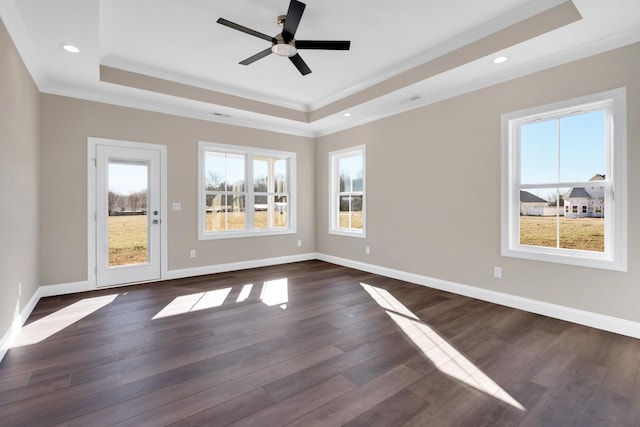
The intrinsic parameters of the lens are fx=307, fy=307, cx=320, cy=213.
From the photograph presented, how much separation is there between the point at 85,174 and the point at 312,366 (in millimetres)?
4101

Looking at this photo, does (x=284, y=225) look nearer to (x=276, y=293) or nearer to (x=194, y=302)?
(x=276, y=293)

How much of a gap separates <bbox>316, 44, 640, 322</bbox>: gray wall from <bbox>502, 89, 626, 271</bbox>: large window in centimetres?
9

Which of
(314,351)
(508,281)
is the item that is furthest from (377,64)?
(314,351)

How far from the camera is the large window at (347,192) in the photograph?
18.9 feet

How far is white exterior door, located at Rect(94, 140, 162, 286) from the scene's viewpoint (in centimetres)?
439

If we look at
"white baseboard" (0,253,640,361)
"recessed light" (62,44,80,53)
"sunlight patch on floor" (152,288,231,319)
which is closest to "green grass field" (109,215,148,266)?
"white baseboard" (0,253,640,361)

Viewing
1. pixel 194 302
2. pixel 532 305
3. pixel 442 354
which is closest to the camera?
pixel 442 354

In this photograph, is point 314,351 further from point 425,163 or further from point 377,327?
point 425,163

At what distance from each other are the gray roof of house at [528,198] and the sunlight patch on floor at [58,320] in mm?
5106

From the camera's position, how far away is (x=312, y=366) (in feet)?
7.56

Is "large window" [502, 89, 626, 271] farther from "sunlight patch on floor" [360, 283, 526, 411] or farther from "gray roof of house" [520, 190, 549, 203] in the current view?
"sunlight patch on floor" [360, 283, 526, 411]

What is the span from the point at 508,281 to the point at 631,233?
1.21 m

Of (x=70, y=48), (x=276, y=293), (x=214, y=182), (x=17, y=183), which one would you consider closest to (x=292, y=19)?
(x=70, y=48)

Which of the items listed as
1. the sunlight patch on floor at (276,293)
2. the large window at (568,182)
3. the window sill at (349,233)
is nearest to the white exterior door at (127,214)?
the sunlight patch on floor at (276,293)
